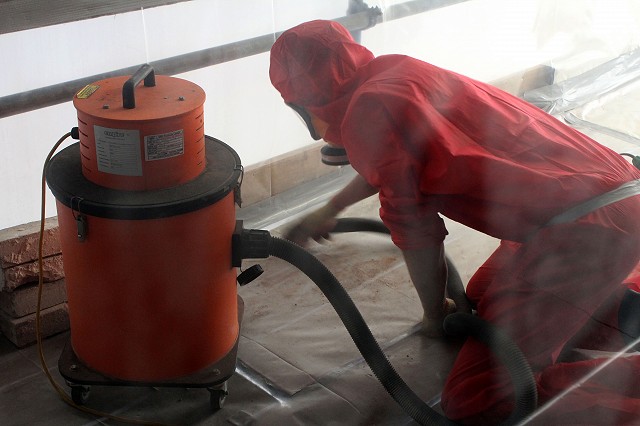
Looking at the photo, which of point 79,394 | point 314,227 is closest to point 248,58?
point 314,227

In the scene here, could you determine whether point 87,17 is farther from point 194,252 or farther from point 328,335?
point 328,335

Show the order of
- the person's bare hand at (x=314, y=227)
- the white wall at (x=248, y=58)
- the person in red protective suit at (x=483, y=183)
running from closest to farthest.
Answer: the person in red protective suit at (x=483, y=183) → the white wall at (x=248, y=58) → the person's bare hand at (x=314, y=227)

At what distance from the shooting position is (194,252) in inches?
56.1

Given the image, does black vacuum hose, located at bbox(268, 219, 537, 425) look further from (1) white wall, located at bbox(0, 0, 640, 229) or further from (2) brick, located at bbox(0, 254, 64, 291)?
(1) white wall, located at bbox(0, 0, 640, 229)

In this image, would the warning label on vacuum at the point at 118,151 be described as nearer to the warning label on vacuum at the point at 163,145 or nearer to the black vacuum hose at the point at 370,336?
the warning label on vacuum at the point at 163,145

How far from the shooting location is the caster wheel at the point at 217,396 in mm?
1559

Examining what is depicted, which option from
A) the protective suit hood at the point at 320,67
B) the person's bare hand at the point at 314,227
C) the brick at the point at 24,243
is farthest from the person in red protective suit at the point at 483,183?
the brick at the point at 24,243

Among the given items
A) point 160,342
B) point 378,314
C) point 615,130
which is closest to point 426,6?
point 615,130

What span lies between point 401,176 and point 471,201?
0.16 meters

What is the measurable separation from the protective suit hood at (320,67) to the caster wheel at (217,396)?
0.59 m

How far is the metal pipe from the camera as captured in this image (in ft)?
5.46

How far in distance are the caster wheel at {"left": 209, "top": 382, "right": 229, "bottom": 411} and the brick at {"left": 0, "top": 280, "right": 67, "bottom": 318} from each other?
1.57 feet

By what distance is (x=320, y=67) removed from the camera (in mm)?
1581

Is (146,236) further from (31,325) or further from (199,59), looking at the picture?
(199,59)
